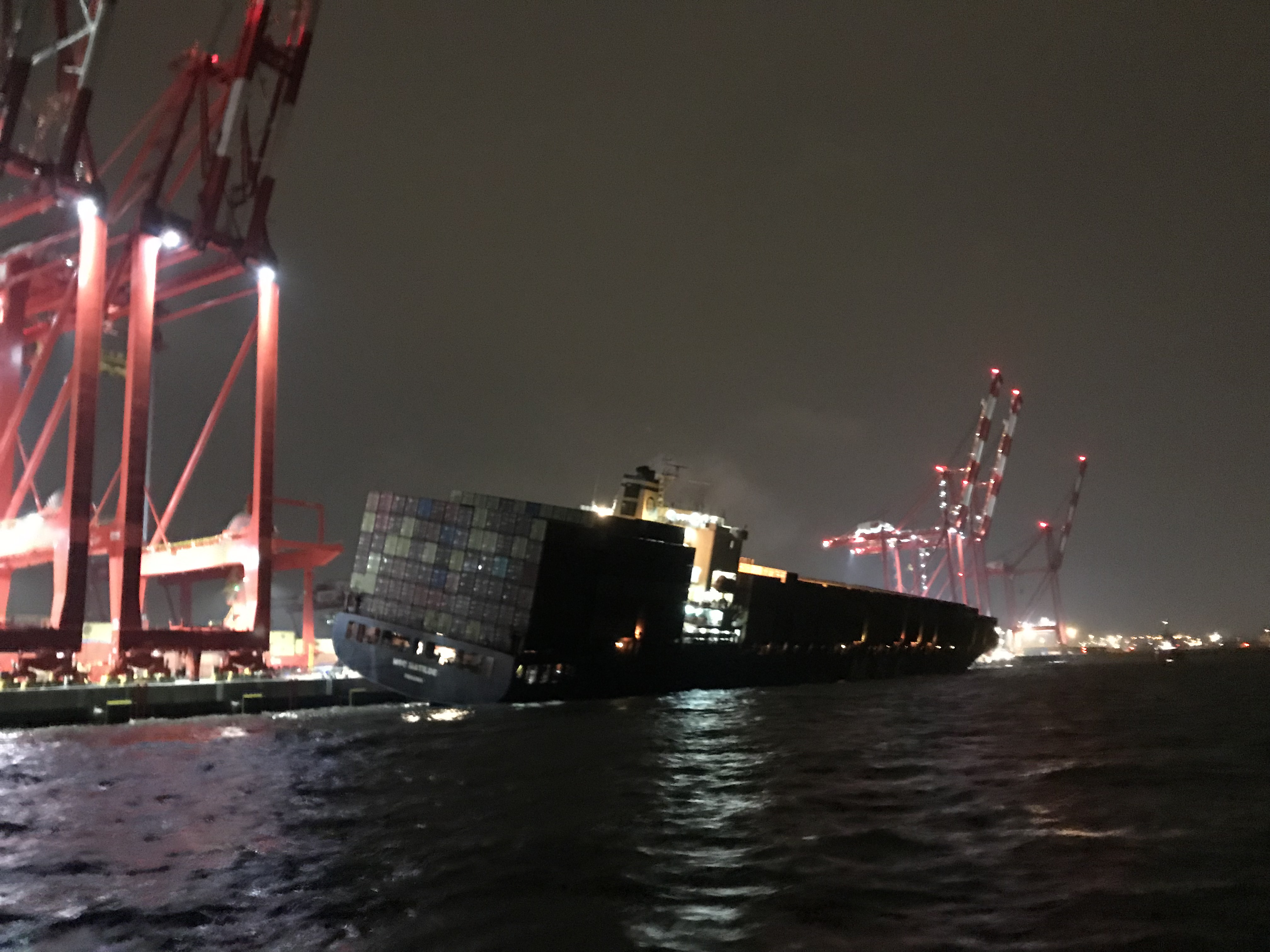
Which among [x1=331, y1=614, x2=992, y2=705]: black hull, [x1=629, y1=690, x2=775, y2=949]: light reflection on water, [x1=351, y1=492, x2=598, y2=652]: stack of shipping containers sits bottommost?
[x1=331, y1=614, x2=992, y2=705]: black hull

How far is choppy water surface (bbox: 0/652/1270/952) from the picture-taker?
9273 mm

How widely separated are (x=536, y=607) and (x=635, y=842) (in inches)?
1034

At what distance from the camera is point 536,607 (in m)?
39.1

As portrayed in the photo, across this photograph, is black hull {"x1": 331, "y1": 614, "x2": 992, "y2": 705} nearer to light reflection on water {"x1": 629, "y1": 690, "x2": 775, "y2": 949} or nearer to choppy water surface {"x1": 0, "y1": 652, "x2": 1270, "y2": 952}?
choppy water surface {"x1": 0, "y1": 652, "x2": 1270, "y2": 952}

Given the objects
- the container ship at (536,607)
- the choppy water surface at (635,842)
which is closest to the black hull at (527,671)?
the container ship at (536,607)

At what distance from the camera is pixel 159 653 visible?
4372cm

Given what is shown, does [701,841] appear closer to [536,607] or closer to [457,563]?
[536,607]

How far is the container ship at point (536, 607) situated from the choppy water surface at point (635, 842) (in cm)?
1229

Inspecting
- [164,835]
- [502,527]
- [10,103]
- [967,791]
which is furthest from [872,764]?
[10,103]

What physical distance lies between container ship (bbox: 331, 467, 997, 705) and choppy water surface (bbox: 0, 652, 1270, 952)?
1229cm

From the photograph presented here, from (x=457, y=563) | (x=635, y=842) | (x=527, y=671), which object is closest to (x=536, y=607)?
(x=527, y=671)

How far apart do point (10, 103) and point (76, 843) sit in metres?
34.1

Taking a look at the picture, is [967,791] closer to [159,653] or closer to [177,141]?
[159,653]

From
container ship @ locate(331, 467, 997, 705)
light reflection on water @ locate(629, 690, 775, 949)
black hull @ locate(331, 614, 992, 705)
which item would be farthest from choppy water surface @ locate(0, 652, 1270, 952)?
container ship @ locate(331, 467, 997, 705)
